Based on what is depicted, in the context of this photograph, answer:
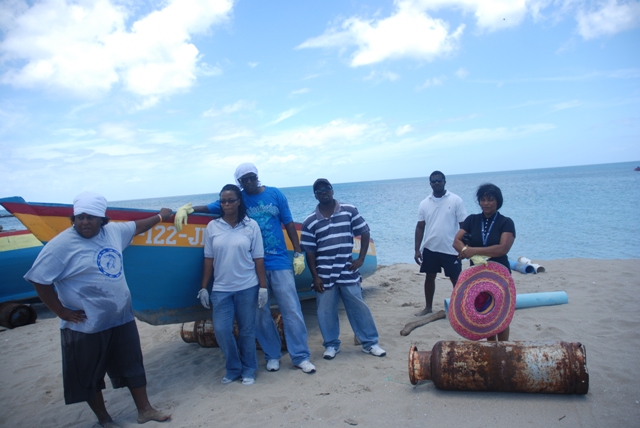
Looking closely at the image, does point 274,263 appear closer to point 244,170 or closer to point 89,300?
point 244,170

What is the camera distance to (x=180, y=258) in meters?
4.41

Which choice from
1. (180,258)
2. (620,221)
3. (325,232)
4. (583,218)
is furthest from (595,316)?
(583,218)

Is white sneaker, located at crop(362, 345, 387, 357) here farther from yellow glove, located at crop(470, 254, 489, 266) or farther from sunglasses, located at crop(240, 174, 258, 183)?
sunglasses, located at crop(240, 174, 258, 183)

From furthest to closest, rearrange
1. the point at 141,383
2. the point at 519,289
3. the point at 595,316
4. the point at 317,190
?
the point at 519,289 < the point at 595,316 < the point at 317,190 < the point at 141,383

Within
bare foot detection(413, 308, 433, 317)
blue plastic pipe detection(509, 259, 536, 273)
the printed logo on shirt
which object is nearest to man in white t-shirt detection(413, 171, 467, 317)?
bare foot detection(413, 308, 433, 317)

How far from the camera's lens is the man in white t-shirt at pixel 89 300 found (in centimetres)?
295

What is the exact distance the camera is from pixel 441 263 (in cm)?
540

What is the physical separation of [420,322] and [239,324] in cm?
245

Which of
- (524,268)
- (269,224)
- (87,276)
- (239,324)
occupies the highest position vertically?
(269,224)

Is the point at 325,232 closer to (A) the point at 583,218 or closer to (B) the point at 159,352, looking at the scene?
(B) the point at 159,352

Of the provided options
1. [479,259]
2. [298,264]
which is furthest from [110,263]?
[479,259]

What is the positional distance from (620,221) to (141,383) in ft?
66.0

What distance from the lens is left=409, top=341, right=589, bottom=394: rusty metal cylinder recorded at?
3158 millimetres

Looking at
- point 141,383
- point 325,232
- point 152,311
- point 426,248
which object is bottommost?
point 141,383
